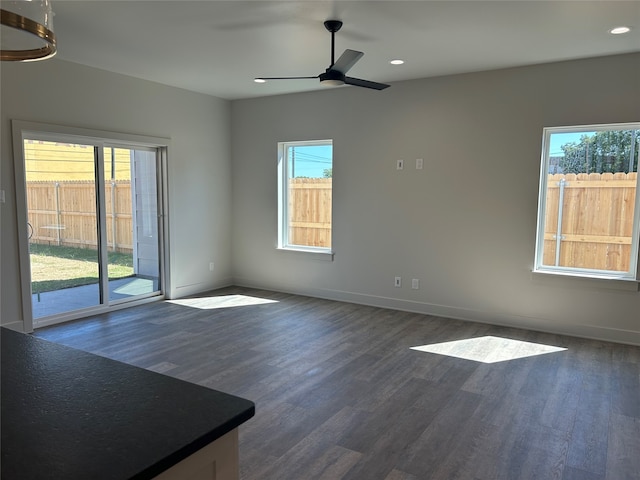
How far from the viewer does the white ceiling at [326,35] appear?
3096mm

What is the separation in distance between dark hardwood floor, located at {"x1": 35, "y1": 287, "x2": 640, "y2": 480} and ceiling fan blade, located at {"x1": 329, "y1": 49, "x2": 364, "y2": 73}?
92.9 inches

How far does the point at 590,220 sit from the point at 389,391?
9.35 ft

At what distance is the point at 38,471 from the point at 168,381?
1.34ft

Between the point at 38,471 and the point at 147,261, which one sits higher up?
the point at 38,471

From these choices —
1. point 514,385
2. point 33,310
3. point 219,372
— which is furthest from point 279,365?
point 33,310

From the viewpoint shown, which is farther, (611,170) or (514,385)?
(611,170)

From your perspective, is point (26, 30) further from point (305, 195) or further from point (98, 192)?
point (305, 195)

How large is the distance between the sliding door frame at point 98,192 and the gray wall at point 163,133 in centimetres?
6

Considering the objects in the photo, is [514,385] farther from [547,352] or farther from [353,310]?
[353,310]

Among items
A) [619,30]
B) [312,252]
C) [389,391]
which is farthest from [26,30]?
[312,252]

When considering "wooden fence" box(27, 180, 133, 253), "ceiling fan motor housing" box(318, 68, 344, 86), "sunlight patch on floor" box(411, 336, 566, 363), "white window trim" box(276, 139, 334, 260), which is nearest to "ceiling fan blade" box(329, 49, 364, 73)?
"ceiling fan motor housing" box(318, 68, 344, 86)

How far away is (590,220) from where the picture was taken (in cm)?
445

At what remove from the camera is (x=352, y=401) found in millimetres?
3035

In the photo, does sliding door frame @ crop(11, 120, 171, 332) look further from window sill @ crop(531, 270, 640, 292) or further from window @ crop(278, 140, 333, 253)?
window sill @ crop(531, 270, 640, 292)
